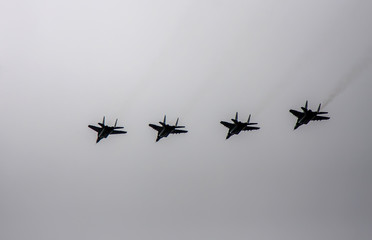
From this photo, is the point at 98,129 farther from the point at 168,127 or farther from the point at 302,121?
the point at 302,121

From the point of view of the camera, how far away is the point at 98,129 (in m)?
83.4

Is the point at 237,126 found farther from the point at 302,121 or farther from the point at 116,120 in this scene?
the point at 116,120

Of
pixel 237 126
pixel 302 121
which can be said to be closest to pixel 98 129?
pixel 237 126

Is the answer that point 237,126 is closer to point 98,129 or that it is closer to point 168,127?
point 168,127

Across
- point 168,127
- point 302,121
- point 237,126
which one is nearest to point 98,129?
point 168,127

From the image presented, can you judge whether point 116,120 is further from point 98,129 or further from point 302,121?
point 302,121

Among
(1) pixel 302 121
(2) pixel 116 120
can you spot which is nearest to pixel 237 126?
(1) pixel 302 121

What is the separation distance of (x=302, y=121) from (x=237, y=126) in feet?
31.9

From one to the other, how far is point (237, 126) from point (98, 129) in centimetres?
2208

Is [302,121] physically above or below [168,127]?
above

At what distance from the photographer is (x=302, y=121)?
7862cm

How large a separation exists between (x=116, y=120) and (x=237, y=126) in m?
18.4

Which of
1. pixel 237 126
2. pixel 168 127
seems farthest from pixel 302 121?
pixel 168 127

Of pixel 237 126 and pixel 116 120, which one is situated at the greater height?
pixel 237 126
